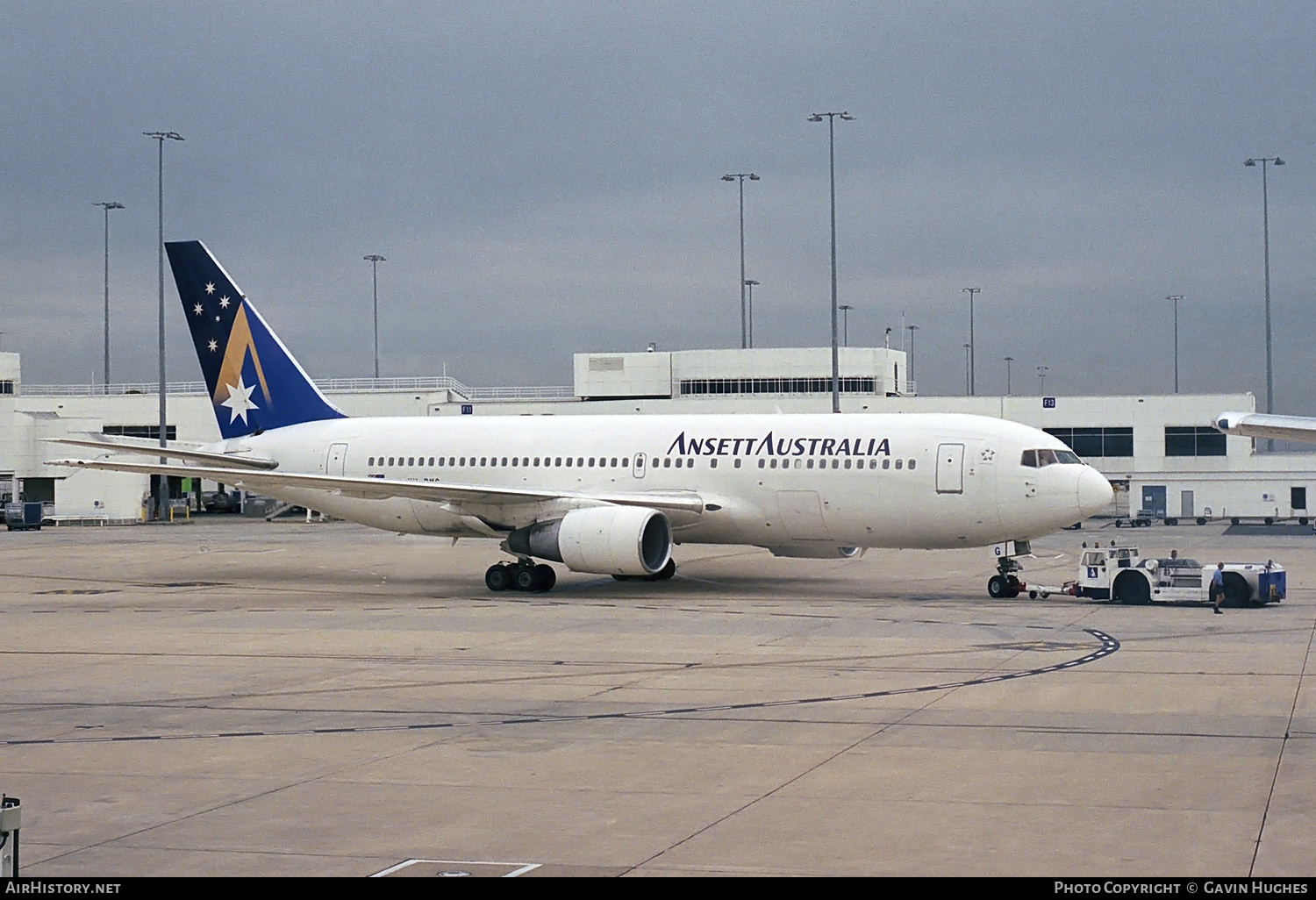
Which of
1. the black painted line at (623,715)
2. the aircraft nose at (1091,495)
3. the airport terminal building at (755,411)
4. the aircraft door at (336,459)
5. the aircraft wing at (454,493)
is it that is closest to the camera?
the black painted line at (623,715)

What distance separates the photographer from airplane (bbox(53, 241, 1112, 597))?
3044 cm

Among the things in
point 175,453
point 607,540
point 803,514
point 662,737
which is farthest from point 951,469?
point 175,453

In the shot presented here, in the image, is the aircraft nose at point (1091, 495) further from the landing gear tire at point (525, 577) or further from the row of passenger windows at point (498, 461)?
the landing gear tire at point (525, 577)

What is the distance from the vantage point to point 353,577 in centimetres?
3791

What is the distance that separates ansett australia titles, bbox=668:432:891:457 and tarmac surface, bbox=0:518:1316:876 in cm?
302

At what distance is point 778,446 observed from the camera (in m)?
32.4

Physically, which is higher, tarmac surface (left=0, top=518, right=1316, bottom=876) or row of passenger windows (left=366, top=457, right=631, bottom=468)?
row of passenger windows (left=366, top=457, right=631, bottom=468)

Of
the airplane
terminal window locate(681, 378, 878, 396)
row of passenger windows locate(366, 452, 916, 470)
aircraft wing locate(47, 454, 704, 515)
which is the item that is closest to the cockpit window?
the airplane

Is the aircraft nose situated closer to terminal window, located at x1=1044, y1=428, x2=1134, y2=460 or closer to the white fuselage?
the white fuselage

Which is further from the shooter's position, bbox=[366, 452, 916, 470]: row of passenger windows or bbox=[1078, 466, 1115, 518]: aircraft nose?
bbox=[366, 452, 916, 470]: row of passenger windows

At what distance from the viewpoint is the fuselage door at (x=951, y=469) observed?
1195 inches

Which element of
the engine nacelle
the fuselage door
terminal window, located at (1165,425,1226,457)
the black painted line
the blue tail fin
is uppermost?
the blue tail fin

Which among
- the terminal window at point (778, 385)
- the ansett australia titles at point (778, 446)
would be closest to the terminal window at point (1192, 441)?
the terminal window at point (778, 385)

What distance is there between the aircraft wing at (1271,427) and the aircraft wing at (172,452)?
2180 centimetres
